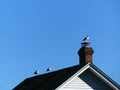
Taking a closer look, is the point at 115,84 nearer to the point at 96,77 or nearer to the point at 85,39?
the point at 96,77

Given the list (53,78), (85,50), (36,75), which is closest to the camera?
(53,78)

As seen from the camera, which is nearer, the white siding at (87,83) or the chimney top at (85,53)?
the white siding at (87,83)

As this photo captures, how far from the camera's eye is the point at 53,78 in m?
35.4

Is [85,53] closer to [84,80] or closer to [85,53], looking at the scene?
[85,53]

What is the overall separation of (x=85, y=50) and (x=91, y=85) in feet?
18.2

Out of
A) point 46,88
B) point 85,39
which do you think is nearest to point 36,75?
point 85,39

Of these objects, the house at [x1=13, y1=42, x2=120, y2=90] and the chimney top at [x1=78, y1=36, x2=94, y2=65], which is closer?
the house at [x1=13, y1=42, x2=120, y2=90]

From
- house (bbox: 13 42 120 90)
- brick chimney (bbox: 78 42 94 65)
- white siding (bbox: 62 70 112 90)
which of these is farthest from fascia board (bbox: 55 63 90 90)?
brick chimney (bbox: 78 42 94 65)

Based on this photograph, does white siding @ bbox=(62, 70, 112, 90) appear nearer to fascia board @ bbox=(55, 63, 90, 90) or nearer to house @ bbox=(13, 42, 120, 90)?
house @ bbox=(13, 42, 120, 90)

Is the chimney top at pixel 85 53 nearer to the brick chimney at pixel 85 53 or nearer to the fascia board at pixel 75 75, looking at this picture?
the brick chimney at pixel 85 53

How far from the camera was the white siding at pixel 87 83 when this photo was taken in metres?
33.2

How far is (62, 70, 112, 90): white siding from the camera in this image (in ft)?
109

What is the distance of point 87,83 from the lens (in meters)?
33.7

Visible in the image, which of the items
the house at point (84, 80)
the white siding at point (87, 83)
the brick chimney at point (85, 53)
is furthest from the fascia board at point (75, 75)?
the brick chimney at point (85, 53)
